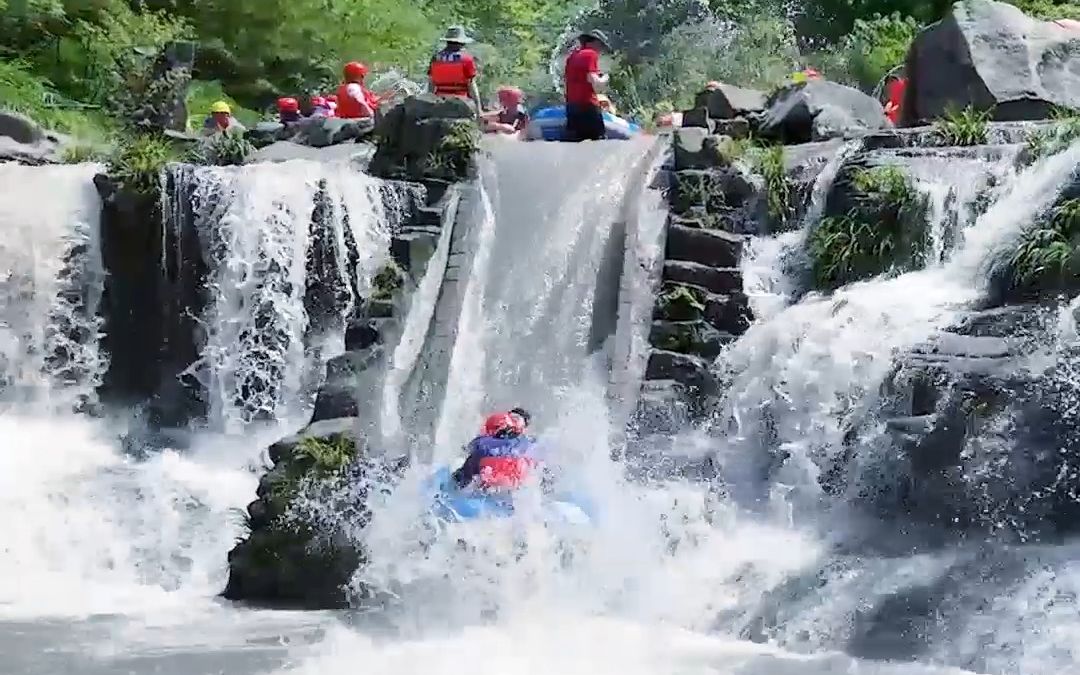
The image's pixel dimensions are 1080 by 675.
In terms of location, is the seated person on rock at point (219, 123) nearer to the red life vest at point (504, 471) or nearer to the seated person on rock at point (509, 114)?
the seated person on rock at point (509, 114)

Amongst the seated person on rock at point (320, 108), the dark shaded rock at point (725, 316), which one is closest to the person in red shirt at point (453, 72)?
the seated person on rock at point (320, 108)

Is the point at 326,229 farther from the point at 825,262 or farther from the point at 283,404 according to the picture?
the point at 825,262

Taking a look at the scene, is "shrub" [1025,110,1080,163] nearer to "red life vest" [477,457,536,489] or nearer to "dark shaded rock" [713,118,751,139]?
"dark shaded rock" [713,118,751,139]

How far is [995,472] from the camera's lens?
7938 millimetres

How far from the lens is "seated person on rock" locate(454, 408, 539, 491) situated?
27.6 ft

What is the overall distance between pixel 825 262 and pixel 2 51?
13914 mm

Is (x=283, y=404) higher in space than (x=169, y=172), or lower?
lower

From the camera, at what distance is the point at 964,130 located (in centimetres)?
1155

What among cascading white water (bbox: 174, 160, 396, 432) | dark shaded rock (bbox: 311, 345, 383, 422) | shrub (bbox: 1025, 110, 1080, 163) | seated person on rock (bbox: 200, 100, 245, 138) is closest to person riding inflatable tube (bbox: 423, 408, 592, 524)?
dark shaded rock (bbox: 311, 345, 383, 422)

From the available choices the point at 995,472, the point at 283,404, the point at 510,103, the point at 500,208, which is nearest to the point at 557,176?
the point at 500,208

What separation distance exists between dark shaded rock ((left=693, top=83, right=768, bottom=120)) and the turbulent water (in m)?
1.21

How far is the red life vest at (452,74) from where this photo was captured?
14.6 meters

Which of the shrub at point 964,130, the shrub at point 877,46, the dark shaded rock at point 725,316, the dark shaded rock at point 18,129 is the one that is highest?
the shrub at point 877,46

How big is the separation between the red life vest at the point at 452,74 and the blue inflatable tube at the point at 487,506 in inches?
272
